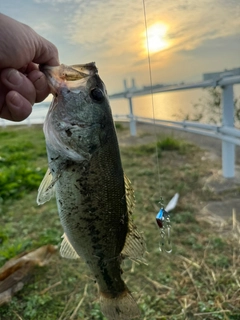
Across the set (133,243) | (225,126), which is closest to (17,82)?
(133,243)

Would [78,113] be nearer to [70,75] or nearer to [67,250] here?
[70,75]

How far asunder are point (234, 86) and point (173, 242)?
168 centimetres

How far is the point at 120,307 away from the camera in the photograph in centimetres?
121

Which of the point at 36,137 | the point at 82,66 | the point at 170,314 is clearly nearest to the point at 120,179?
the point at 82,66

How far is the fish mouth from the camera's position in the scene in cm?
102

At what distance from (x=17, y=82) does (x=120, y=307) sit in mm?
872

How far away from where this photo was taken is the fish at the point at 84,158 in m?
1.05

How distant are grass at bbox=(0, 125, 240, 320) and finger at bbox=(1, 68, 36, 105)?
0.91 m

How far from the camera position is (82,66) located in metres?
1.03

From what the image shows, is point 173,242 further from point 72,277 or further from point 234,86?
point 234,86

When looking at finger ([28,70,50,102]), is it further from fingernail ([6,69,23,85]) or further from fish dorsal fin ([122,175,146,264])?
fish dorsal fin ([122,175,146,264])

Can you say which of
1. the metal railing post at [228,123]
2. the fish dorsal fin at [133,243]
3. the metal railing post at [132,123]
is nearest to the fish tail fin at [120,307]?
the fish dorsal fin at [133,243]

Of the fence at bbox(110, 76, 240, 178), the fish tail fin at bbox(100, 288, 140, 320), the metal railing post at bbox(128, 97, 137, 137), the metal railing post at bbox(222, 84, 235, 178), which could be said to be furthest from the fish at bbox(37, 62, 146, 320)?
the metal railing post at bbox(128, 97, 137, 137)

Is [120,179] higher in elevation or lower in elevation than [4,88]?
lower
